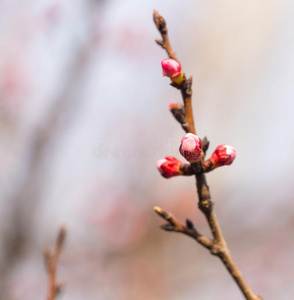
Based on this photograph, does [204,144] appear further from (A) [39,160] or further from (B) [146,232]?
(B) [146,232]

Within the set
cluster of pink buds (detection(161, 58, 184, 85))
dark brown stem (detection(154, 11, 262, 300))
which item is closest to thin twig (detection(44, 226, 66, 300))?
dark brown stem (detection(154, 11, 262, 300))

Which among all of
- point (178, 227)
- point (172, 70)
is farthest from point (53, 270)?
point (172, 70)

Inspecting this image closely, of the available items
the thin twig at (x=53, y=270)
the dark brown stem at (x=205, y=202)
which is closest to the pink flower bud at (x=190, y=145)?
the dark brown stem at (x=205, y=202)

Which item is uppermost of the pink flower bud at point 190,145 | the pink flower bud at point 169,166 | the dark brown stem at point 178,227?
the pink flower bud at point 190,145

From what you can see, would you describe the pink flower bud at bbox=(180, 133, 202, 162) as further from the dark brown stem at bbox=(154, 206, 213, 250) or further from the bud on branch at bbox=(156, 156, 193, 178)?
the dark brown stem at bbox=(154, 206, 213, 250)

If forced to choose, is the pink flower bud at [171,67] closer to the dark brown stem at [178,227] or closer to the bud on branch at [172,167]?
the bud on branch at [172,167]

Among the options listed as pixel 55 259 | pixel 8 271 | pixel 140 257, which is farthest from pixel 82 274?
pixel 55 259
